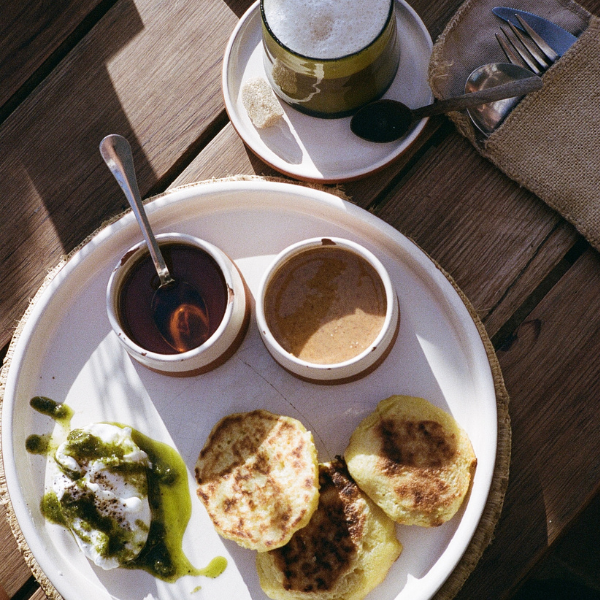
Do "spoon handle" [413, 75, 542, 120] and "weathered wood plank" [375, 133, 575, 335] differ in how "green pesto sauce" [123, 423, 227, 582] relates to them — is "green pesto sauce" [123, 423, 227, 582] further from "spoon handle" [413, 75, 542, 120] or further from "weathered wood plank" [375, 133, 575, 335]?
"spoon handle" [413, 75, 542, 120]

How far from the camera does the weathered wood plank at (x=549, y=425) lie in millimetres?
1622

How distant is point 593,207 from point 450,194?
0.39 meters

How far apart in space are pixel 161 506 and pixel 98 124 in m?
1.17

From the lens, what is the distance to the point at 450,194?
1.71 m

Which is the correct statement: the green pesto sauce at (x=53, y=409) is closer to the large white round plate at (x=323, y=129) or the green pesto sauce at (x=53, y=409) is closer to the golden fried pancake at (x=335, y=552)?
the golden fried pancake at (x=335, y=552)

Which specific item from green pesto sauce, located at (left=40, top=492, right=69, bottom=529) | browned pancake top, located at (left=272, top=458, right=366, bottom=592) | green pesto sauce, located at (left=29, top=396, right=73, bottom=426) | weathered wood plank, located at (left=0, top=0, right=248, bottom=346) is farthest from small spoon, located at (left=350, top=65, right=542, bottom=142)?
green pesto sauce, located at (left=40, top=492, right=69, bottom=529)

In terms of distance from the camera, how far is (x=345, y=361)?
4.51ft

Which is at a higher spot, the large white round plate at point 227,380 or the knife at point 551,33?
the knife at point 551,33

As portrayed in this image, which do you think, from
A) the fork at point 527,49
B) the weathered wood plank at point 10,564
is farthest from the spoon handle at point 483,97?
the weathered wood plank at point 10,564

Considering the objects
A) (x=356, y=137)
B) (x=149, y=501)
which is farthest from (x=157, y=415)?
(x=356, y=137)

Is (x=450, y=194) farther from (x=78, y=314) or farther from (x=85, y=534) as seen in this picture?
(x=85, y=534)

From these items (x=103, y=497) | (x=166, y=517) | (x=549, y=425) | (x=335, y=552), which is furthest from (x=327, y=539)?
(x=549, y=425)

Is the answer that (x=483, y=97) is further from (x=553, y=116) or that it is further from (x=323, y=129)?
(x=323, y=129)

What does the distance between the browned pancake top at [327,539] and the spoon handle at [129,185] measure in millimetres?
671
